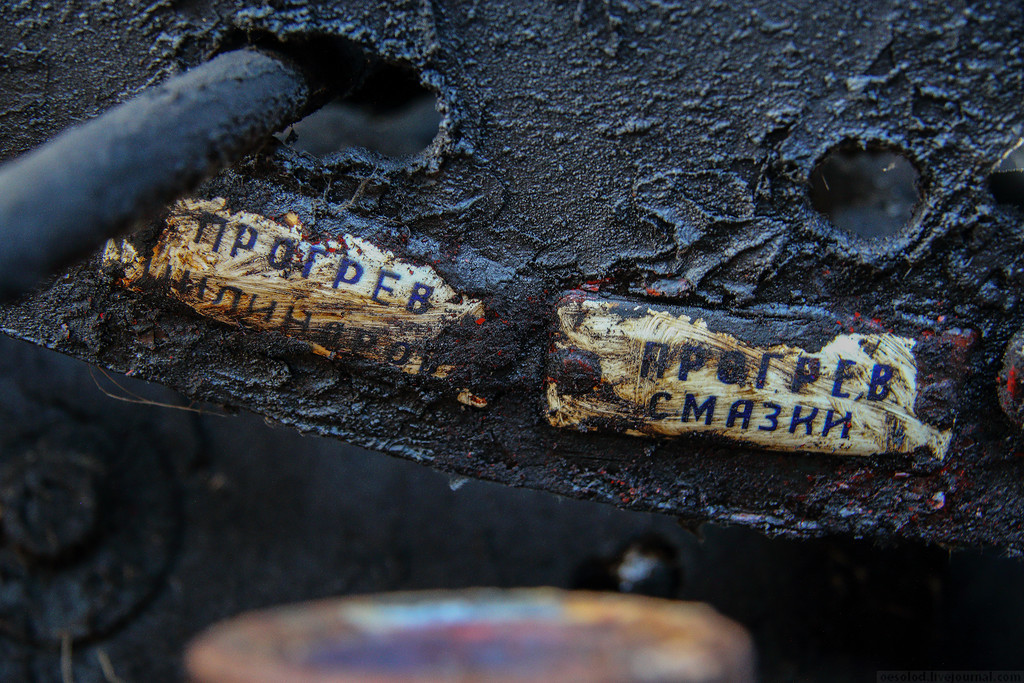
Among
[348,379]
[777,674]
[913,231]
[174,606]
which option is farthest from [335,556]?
[913,231]

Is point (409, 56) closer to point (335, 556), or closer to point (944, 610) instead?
point (335, 556)

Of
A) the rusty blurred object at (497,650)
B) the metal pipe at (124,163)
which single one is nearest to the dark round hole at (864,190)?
the rusty blurred object at (497,650)

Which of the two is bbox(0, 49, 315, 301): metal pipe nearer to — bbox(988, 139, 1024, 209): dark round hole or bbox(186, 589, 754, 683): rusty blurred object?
bbox(186, 589, 754, 683): rusty blurred object

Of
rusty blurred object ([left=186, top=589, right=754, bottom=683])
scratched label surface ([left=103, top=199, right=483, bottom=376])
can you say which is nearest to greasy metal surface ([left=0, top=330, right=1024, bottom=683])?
rusty blurred object ([left=186, top=589, right=754, bottom=683])

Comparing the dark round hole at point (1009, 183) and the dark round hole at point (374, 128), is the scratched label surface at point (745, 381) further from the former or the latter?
the dark round hole at point (374, 128)

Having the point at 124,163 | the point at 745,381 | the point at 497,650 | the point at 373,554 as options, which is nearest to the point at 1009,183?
the point at 745,381
